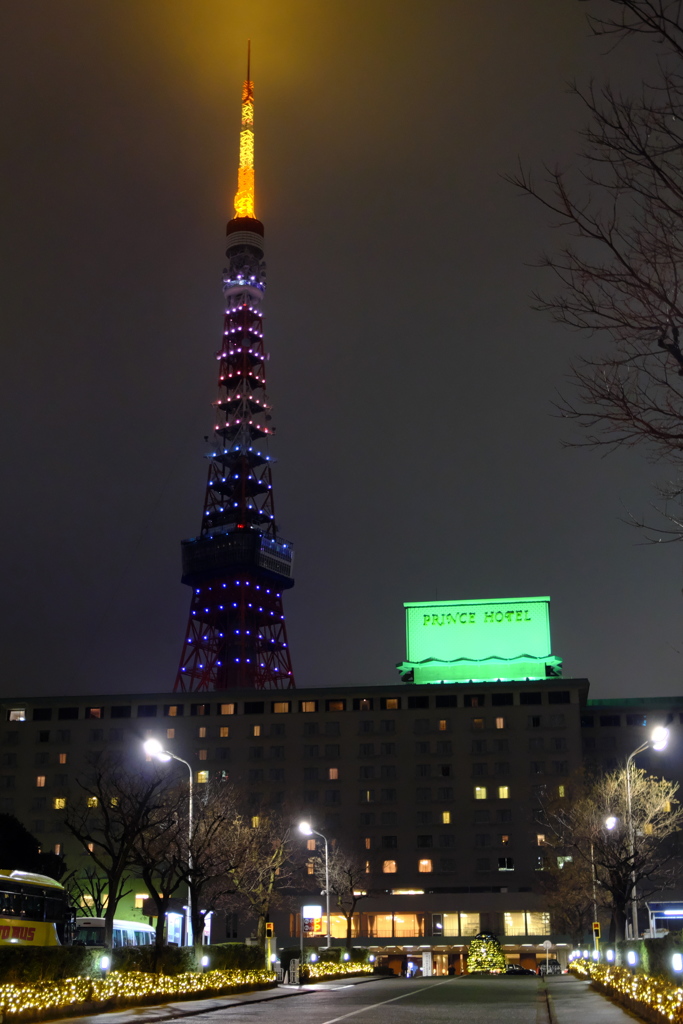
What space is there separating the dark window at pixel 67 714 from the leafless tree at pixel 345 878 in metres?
39.7

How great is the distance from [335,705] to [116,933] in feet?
223

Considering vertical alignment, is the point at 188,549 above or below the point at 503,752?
above

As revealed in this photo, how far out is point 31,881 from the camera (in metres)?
40.3

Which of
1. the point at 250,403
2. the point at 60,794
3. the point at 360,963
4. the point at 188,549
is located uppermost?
the point at 250,403

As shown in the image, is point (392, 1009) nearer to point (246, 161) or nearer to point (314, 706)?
point (314, 706)

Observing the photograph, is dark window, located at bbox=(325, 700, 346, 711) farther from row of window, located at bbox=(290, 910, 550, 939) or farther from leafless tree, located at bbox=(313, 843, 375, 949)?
row of window, located at bbox=(290, 910, 550, 939)

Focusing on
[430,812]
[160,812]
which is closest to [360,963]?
[160,812]

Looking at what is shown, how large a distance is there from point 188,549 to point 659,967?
152m

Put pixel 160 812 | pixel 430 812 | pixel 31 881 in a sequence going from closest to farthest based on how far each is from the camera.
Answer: pixel 31 881
pixel 160 812
pixel 430 812

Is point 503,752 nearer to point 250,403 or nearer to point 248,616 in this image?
point 248,616

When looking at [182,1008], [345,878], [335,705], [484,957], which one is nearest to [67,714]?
[335,705]

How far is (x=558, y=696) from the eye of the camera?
128000 millimetres

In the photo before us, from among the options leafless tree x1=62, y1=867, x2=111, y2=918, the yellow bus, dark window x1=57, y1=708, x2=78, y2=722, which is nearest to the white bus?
the yellow bus

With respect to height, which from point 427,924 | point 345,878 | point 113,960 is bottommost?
point 427,924
